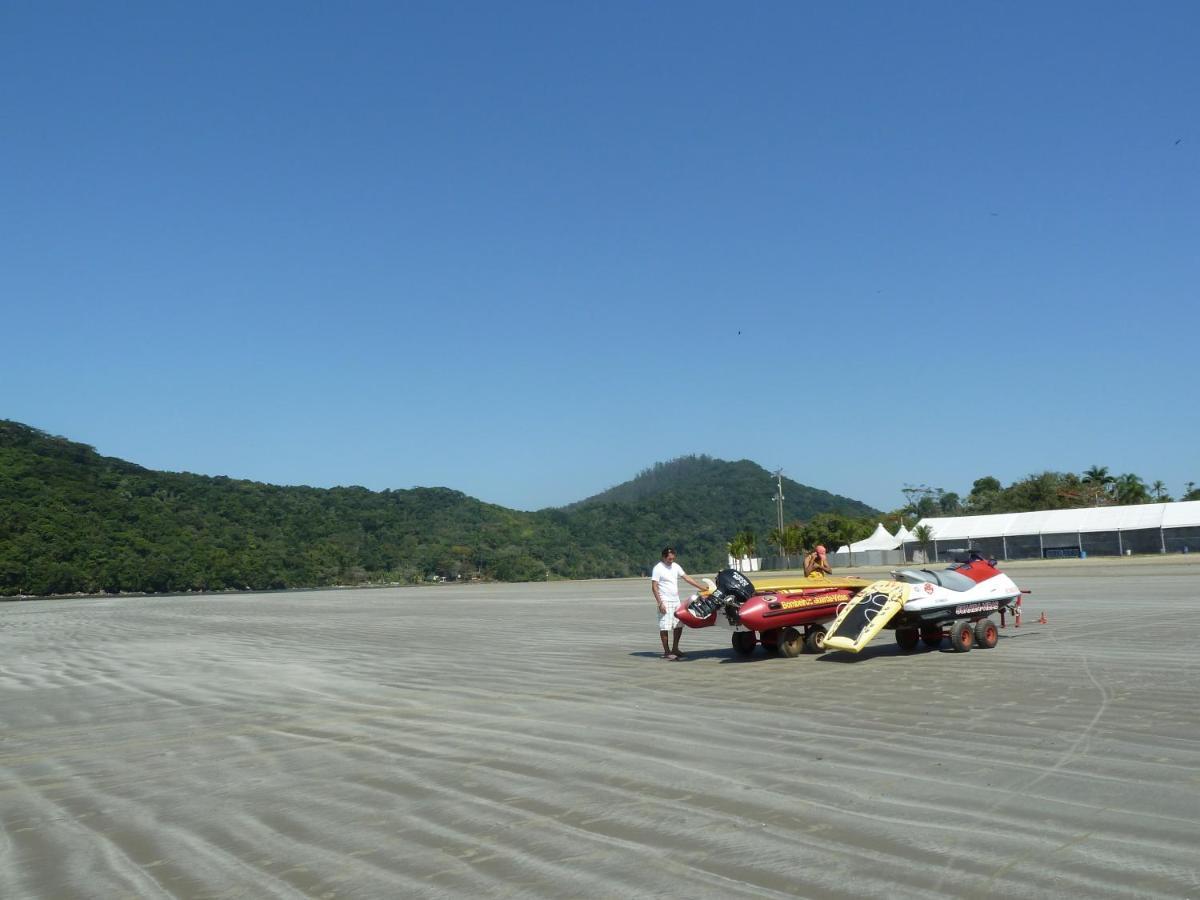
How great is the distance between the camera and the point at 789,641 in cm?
1397

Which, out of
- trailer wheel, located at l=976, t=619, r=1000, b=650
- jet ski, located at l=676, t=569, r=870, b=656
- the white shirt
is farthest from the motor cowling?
trailer wheel, located at l=976, t=619, r=1000, b=650

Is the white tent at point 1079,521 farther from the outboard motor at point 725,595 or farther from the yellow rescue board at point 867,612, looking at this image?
the outboard motor at point 725,595

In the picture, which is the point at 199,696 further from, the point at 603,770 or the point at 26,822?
the point at 603,770

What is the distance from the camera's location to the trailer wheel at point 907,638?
1399cm

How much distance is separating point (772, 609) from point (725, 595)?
769 millimetres

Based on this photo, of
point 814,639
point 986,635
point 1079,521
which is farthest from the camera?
point 1079,521

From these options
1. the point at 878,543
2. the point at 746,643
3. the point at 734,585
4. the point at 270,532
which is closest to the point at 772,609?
the point at 734,585

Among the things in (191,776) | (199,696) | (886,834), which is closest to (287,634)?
(199,696)

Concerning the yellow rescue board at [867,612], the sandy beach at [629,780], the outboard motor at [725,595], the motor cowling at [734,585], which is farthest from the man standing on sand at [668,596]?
the yellow rescue board at [867,612]

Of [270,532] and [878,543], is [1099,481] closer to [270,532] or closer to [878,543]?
[878,543]

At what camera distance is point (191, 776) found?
7230 millimetres

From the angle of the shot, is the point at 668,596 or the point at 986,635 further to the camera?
the point at 668,596

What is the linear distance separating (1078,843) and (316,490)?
142 meters

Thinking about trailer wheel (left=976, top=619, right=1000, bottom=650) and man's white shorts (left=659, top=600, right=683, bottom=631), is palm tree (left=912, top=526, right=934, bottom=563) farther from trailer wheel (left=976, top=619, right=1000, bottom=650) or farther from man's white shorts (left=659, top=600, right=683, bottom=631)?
man's white shorts (left=659, top=600, right=683, bottom=631)
